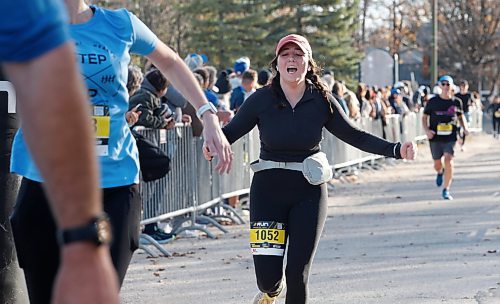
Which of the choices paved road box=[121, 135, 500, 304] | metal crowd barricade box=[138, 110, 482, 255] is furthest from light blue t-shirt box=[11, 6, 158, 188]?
metal crowd barricade box=[138, 110, 482, 255]

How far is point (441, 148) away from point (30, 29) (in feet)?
51.4

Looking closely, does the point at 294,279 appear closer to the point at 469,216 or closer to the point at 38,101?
the point at 38,101

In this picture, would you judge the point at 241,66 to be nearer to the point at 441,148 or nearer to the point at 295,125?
the point at 441,148

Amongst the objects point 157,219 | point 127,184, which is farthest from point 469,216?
point 127,184

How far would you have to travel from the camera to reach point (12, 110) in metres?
5.71

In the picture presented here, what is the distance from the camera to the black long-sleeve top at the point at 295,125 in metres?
6.49

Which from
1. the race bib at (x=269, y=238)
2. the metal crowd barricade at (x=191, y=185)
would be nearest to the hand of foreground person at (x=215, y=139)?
the race bib at (x=269, y=238)

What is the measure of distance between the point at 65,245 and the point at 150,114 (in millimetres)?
8973

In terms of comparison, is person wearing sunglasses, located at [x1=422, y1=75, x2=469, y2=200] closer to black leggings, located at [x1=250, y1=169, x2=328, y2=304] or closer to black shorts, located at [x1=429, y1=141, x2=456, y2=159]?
black shorts, located at [x1=429, y1=141, x2=456, y2=159]

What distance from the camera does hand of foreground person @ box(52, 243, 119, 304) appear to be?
7.07 ft

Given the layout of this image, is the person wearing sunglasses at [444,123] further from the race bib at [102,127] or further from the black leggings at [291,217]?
the race bib at [102,127]

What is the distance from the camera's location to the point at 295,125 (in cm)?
648

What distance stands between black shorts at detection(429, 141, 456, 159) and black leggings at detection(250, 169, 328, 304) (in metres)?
11.1

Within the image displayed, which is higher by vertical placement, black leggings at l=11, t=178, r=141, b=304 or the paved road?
black leggings at l=11, t=178, r=141, b=304
